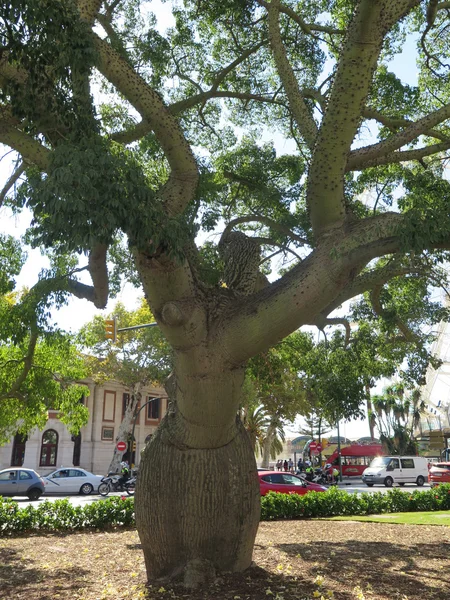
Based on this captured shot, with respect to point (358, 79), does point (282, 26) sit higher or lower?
higher

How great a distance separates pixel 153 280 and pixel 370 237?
2.19 metres

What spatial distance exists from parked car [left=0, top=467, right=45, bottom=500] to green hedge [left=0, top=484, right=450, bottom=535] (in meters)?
10.2

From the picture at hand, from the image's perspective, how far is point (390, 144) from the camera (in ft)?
24.7

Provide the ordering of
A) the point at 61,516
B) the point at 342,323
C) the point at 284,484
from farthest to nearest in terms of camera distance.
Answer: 1. the point at 284,484
2. the point at 342,323
3. the point at 61,516

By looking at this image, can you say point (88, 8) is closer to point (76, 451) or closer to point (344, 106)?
point (344, 106)

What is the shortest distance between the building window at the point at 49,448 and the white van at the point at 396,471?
20.9 meters

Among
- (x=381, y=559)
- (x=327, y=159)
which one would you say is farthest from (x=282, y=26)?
(x=381, y=559)

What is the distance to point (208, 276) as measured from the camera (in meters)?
8.17

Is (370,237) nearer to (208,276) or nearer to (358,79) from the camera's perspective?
(358,79)

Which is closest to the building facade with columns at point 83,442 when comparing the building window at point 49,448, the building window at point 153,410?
the building window at point 49,448

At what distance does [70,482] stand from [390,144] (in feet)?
72.0

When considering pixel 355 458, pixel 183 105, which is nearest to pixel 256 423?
pixel 355 458

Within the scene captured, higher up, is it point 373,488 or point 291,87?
point 291,87

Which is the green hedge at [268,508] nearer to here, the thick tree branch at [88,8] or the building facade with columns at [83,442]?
the thick tree branch at [88,8]
